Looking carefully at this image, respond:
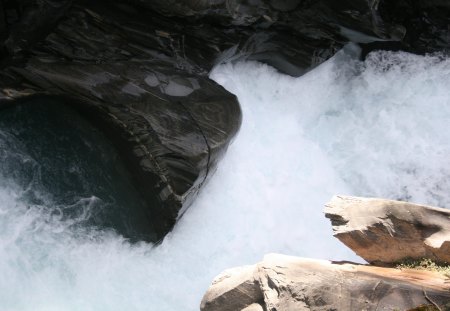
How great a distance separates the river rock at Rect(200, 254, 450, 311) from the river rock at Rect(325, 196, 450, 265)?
0.24 metres

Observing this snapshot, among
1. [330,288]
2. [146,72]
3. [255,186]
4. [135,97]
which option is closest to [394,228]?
[330,288]

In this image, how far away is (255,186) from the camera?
26.9 feet

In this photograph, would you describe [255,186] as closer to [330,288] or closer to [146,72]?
[146,72]

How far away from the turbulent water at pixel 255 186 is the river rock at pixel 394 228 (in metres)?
2.25

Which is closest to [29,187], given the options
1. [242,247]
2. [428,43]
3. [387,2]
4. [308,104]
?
[242,247]

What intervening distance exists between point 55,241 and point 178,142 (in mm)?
1989

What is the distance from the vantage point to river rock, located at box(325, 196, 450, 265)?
5641mm

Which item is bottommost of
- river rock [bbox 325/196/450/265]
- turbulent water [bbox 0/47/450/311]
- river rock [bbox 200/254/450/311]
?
turbulent water [bbox 0/47/450/311]

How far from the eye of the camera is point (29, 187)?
6727 millimetres

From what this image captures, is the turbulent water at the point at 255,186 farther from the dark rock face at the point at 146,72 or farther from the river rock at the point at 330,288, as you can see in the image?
the river rock at the point at 330,288

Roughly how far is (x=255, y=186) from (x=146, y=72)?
8.25 feet

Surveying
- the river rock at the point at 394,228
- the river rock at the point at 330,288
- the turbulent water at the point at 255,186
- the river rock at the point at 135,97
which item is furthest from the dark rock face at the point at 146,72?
the river rock at the point at 394,228

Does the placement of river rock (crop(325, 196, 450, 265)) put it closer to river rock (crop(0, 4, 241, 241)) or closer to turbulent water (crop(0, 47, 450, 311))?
river rock (crop(0, 4, 241, 241))

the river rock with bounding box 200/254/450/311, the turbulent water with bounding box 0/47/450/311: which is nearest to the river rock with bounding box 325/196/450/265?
the river rock with bounding box 200/254/450/311
